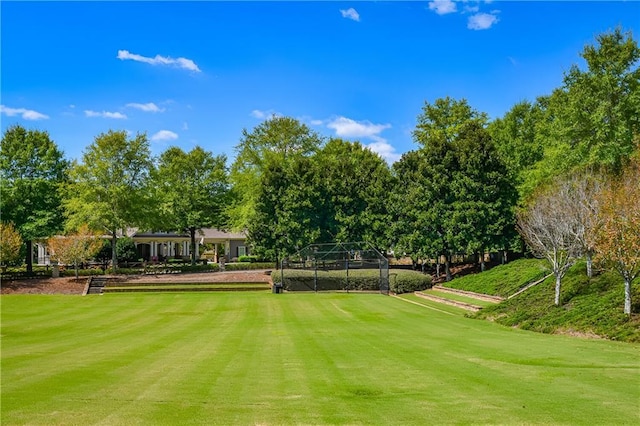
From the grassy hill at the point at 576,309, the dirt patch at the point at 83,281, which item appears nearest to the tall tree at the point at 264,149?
the dirt patch at the point at 83,281

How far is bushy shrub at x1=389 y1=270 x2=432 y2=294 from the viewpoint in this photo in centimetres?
3756

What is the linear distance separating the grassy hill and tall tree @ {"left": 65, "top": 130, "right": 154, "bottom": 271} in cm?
3141

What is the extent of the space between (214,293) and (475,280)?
18.0 m

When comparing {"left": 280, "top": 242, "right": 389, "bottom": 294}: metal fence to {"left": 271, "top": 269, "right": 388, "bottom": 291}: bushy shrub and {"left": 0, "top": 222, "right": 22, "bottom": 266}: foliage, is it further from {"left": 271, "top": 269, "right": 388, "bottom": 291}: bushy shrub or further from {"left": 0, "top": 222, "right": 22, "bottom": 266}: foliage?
{"left": 0, "top": 222, "right": 22, "bottom": 266}: foliage

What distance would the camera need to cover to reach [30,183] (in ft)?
142

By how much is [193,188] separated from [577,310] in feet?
143

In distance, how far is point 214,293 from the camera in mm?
36906

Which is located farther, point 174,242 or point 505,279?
point 174,242

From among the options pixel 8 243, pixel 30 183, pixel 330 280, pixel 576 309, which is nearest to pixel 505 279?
pixel 576 309

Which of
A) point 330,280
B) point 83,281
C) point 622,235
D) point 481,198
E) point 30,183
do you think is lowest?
point 330,280

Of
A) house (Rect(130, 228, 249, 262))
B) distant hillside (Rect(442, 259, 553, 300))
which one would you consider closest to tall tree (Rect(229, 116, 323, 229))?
house (Rect(130, 228, 249, 262))

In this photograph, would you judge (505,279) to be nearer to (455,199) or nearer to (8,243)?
(455,199)

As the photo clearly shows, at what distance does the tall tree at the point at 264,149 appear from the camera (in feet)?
166

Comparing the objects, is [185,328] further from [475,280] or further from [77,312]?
[475,280]
